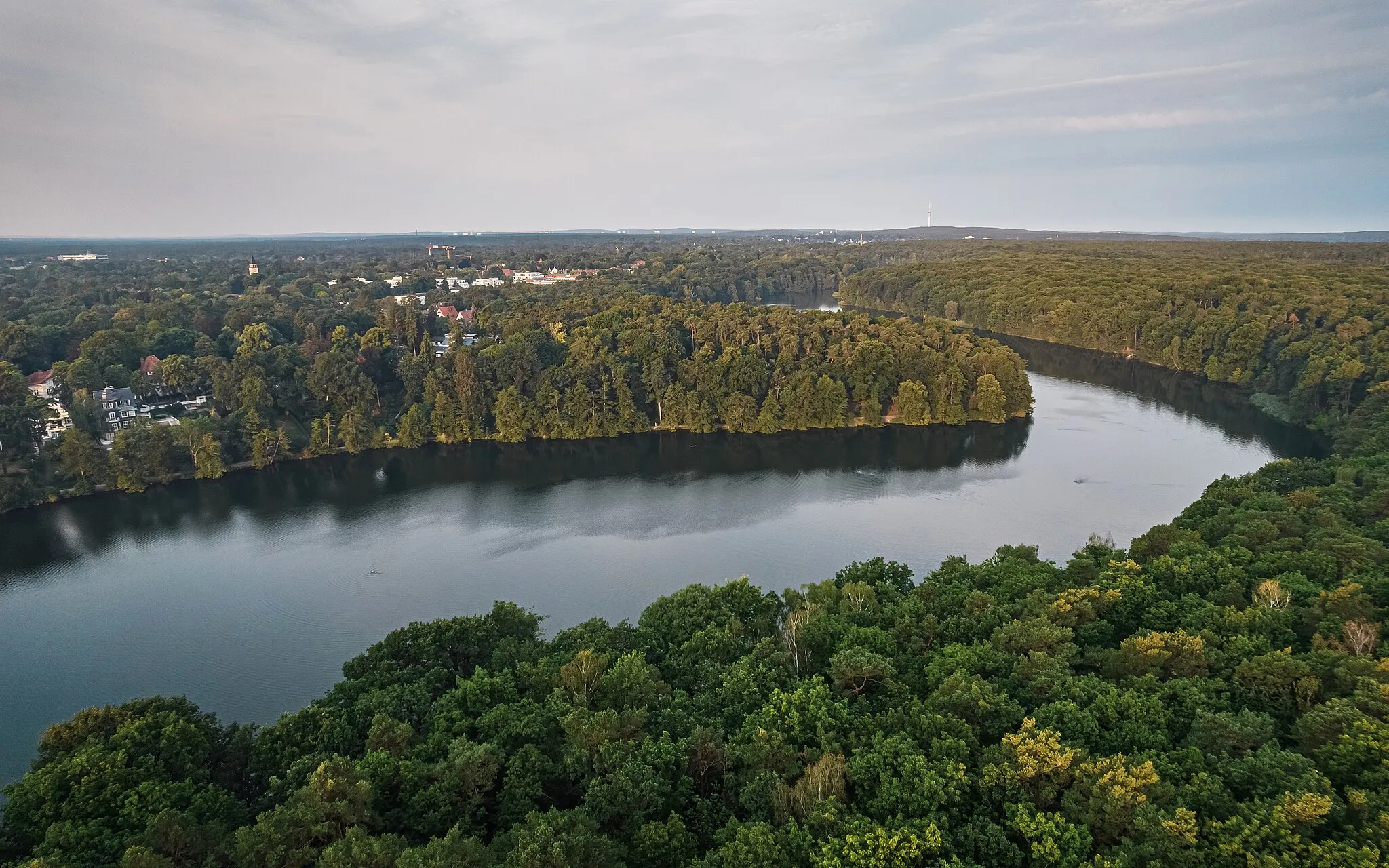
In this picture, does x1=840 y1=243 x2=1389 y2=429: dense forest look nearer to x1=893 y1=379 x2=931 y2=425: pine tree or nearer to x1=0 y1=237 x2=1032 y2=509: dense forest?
x1=0 y1=237 x2=1032 y2=509: dense forest

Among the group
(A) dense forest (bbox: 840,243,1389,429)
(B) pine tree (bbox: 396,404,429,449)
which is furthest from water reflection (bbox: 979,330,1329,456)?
(B) pine tree (bbox: 396,404,429,449)

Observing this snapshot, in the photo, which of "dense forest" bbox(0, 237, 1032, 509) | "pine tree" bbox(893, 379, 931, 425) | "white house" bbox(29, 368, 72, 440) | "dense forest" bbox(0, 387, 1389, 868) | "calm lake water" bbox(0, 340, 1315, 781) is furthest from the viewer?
"pine tree" bbox(893, 379, 931, 425)

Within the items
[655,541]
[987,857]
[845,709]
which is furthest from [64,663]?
[987,857]

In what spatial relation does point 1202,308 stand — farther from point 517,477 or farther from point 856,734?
point 856,734

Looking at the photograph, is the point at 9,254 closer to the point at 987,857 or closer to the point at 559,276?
the point at 559,276

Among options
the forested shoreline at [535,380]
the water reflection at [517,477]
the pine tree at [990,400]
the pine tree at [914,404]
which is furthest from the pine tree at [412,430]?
the pine tree at [990,400]

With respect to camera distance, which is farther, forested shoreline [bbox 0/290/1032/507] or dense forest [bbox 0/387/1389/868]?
forested shoreline [bbox 0/290/1032/507]

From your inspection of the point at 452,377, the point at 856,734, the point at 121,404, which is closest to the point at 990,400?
the point at 452,377
